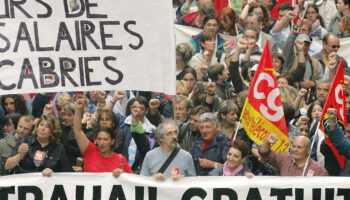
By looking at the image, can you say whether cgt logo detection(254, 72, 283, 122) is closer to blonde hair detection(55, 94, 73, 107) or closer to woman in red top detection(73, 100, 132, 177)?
woman in red top detection(73, 100, 132, 177)

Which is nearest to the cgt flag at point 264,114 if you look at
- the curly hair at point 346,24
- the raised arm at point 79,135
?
the raised arm at point 79,135

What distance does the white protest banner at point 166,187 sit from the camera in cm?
1143

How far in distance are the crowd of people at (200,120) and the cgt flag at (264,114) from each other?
16 cm

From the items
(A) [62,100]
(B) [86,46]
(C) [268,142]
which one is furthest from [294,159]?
(A) [62,100]

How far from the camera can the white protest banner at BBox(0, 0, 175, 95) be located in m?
11.3

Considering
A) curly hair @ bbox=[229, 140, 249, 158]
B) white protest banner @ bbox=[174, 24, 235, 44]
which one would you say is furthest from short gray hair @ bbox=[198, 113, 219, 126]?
white protest banner @ bbox=[174, 24, 235, 44]

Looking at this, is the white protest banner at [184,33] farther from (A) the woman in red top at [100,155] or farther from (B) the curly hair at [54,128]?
(A) the woman in red top at [100,155]

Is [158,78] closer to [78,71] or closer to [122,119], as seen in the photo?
[78,71]

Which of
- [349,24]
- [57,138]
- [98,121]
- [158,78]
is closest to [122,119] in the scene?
[98,121]

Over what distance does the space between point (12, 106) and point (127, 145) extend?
2148 mm

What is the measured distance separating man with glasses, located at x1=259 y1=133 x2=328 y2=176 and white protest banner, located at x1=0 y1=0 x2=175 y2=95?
3.71 ft

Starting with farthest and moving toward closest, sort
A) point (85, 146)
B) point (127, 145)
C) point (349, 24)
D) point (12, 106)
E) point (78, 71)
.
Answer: point (349, 24)
point (12, 106)
point (127, 145)
point (85, 146)
point (78, 71)

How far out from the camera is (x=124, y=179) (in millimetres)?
11492

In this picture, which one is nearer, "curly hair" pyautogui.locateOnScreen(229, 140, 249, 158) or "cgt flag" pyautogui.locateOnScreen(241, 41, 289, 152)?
"curly hair" pyautogui.locateOnScreen(229, 140, 249, 158)
